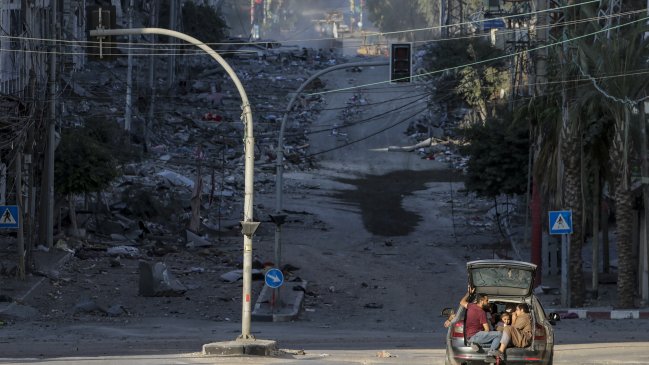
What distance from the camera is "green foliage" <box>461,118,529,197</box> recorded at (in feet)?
156

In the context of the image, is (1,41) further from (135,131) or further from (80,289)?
(135,131)

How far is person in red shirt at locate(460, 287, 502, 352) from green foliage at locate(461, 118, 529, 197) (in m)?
28.9

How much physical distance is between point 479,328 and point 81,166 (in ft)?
94.8

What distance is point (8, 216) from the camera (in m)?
34.3

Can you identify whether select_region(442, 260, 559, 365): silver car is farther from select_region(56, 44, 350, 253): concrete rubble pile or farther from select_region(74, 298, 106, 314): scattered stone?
select_region(56, 44, 350, 253): concrete rubble pile

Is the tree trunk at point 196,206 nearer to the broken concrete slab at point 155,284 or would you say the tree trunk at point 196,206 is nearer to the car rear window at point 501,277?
the broken concrete slab at point 155,284

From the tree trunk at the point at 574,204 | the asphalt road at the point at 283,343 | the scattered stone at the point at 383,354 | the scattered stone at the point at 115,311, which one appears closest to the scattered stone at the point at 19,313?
the asphalt road at the point at 283,343

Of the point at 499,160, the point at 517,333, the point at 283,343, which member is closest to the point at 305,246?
the point at 499,160

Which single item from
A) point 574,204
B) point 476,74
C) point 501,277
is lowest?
point 574,204

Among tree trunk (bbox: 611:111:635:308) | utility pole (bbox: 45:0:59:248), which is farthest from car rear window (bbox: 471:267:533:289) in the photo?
utility pole (bbox: 45:0:59:248)

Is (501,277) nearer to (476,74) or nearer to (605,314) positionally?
(605,314)

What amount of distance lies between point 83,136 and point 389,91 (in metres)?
53.7

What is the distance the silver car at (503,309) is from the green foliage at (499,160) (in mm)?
27348

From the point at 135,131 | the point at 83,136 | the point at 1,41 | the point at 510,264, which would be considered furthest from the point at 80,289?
the point at 135,131
